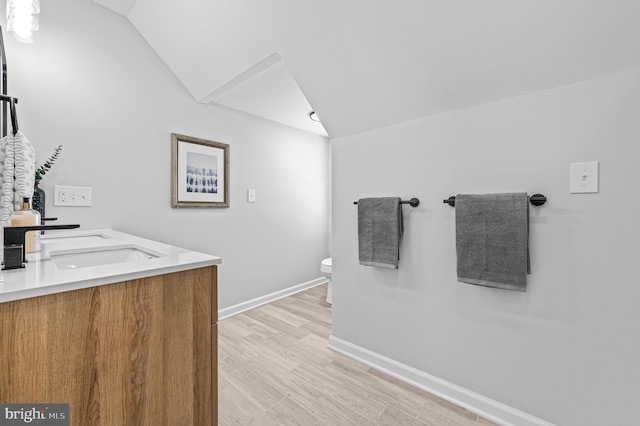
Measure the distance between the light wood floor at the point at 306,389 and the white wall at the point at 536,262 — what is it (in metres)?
0.17

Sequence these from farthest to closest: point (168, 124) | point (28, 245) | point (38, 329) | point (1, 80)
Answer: point (168, 124) < point (1, 80) < point (28, 245) < point (38, 329)

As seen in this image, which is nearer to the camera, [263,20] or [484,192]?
[484,192]

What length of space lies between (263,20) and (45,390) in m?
1.79

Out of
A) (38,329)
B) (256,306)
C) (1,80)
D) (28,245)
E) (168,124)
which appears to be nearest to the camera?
(38,329)

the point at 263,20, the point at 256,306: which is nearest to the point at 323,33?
the point at 263,20

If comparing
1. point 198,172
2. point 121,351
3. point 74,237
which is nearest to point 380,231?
point 121,351

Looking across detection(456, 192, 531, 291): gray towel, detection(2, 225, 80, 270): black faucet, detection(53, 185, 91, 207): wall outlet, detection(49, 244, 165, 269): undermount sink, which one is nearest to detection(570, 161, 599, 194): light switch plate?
detection(456, 192, 531, 291): gray towel

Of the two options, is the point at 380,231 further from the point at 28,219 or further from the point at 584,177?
the point at 28,219

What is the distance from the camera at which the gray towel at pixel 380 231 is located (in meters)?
1.58

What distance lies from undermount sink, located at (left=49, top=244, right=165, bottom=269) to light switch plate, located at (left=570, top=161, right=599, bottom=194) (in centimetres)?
168

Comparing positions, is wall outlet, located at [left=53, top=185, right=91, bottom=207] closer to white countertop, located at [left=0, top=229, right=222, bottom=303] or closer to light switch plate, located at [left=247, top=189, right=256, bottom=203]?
white countertop, located at [left=0, top=229, right=222, bottom=303]

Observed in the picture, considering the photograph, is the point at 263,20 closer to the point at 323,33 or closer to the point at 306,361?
the point at 323,33

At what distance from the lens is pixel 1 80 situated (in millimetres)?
1274

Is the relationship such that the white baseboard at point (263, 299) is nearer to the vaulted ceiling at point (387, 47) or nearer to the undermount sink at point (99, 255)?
the undermount sink at point (99, 255)
